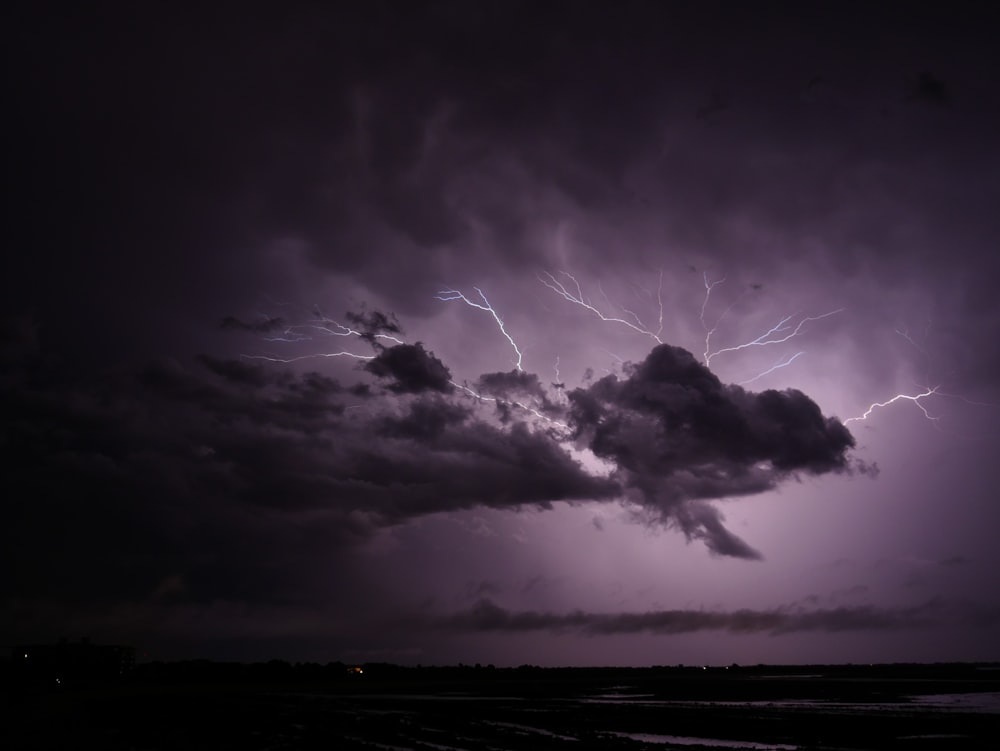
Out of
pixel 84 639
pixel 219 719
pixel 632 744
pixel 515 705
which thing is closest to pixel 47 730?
pixel 219 719

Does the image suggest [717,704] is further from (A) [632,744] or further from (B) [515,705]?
(A) [632,744]

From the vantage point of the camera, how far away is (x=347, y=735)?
111 feet

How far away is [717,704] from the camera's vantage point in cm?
5516

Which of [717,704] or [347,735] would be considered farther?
[717,704]

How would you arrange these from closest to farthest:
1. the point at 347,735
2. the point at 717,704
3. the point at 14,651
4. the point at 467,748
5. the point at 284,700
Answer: the point at 467,748 < the point at 347,735 < the point at 717,704 < the point at 284,700 < the point at 14,651

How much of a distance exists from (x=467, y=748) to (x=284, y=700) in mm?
36396

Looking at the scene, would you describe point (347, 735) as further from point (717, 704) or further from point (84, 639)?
point (84, 639)

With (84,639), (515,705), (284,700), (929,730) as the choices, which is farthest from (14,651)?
(929,730)

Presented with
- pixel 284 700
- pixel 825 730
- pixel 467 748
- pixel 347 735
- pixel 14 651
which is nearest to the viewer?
pixel 467 748

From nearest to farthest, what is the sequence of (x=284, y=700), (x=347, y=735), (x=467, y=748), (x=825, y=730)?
(x=467, y=748), (x=347, y=735), (x=825, y=730), (x=284, y=700)

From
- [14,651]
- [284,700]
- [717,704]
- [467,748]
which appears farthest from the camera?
[14,651]

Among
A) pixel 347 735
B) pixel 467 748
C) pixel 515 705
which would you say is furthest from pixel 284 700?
pixel 467 748

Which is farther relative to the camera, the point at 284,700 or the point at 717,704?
the point at 284,700

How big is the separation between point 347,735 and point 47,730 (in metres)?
14.3
